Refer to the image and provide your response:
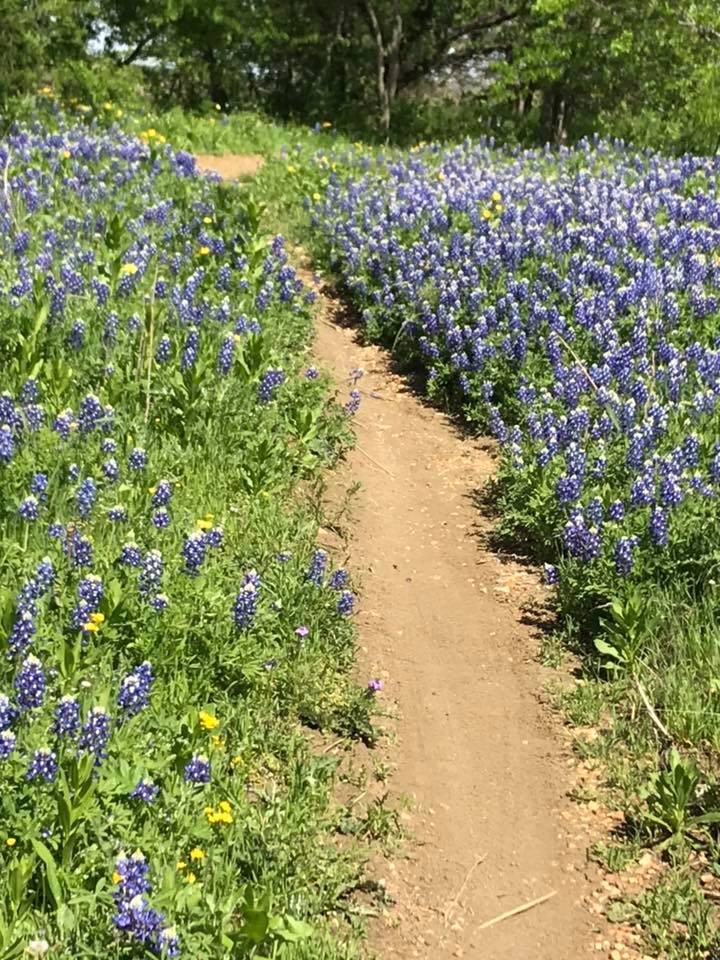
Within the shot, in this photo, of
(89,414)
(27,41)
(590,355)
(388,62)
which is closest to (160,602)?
(89,414)

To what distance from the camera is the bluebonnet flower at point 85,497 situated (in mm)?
4824

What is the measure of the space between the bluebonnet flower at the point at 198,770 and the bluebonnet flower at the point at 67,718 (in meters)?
0.41

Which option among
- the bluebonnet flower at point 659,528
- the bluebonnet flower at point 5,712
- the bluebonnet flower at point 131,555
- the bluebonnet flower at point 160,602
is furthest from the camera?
the bluebonnet flower at point 659,528

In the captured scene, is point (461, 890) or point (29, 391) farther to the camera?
point (29, 391)

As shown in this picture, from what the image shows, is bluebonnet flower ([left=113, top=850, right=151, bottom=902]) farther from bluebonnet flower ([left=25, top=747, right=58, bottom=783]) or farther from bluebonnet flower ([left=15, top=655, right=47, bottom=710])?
bluebonnet flower ([left=15, top=655, right=47, bottom=710])

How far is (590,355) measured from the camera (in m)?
7.60

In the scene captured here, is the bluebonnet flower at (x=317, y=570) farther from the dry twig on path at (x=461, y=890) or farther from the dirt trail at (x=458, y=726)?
the dry twig on path at (x=461, y=890)

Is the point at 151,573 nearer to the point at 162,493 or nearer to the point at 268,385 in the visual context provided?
the point at 162,493

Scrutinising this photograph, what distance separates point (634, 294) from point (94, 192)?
17.5ft

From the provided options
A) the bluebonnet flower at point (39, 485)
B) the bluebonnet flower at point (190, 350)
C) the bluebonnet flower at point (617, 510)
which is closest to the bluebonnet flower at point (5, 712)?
the bluebonnet flower at point (39, 485)

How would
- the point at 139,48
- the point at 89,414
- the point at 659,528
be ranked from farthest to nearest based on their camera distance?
1. the point at 139,48
2. the point at 89,414
3. the point at 659,528

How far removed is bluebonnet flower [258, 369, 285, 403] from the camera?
6711 millimetres

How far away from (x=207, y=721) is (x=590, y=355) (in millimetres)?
4760

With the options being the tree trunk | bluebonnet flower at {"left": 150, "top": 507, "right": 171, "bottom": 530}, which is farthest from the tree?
bluebonnet flower at {"left": 150, "top": 507, "right": 171, "bottom": 530}
